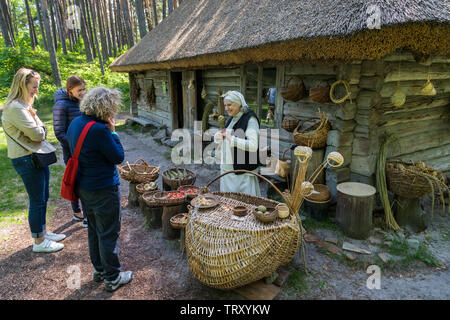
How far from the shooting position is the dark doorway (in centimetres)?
781

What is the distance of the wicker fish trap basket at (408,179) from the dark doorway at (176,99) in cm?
584

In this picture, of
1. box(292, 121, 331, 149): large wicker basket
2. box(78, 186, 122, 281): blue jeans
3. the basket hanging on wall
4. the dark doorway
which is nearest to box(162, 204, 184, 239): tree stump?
box(78, 186, 122, 281): blue jeans

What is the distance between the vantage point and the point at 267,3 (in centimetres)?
454

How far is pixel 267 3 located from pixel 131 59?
17.8 feet

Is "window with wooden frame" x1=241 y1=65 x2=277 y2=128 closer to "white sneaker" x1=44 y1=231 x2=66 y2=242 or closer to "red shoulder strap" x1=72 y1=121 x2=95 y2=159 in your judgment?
"red shoulder strap" x1=72 y1=121 x2=95 y2=159

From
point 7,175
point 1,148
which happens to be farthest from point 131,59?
point 7,175

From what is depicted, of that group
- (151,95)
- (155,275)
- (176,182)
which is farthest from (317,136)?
(151,95)

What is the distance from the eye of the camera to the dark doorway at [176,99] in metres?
7.81

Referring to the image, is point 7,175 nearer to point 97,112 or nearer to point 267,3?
point 97,112

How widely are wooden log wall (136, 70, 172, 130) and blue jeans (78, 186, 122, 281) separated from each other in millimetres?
6106

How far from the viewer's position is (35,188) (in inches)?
111

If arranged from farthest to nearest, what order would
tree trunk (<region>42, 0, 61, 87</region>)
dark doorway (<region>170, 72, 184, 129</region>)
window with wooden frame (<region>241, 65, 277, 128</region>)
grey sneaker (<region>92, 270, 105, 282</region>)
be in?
tree trunk (<region>42, 0, 61, 87</region>) < dark doorway (<region>170, 72, 184, 129</region>) < window with wooden frame (<region>241, 65, 277, 128</region>) < grey sneaker (<region>92, 270, 105, 282</region>)

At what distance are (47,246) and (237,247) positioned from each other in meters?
2.30

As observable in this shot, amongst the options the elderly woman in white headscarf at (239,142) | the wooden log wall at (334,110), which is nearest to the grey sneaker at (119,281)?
the elderly woman in white headscarf at (239,142)
